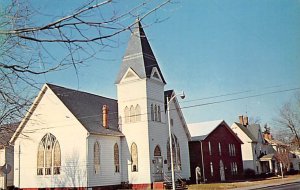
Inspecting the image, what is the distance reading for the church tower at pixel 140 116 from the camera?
28000mm

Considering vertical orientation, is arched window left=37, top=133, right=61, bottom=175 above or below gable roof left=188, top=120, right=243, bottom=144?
below

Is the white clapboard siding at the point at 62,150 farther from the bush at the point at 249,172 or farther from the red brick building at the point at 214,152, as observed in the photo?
the bush at the point at 249,172

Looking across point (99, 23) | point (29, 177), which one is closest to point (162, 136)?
point (29, 177)

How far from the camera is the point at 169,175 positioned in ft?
97.4

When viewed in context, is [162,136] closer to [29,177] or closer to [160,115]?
[160,115]

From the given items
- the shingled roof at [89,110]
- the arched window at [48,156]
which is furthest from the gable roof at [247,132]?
the arched window at [48,156]

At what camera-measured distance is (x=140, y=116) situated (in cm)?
2858

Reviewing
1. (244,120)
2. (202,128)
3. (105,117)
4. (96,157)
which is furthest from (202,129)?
(244,120)

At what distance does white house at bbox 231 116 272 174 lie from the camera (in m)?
53.3

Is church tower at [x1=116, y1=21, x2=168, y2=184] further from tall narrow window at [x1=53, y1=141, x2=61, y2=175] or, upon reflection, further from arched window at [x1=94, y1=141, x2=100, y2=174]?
Result: tall narrow window at [x1=53, y1=141, x2=61, y2=175]

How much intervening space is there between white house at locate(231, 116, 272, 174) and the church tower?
87.6ft

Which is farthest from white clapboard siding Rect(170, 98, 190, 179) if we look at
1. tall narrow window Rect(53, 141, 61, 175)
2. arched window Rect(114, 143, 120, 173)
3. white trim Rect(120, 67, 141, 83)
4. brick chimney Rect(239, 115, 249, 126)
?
brick chimney Rect(239, 115, 249, 126)

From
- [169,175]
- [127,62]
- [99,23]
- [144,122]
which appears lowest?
[169,175]

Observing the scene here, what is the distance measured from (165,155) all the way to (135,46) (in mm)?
8688
